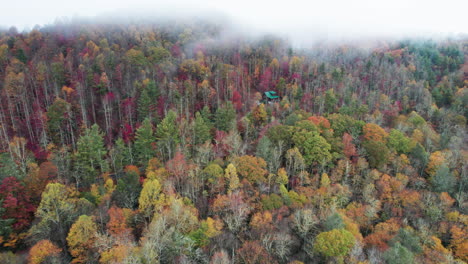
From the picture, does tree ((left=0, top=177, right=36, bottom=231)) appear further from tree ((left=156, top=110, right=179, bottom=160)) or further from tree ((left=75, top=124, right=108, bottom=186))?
tree ((left=156, top=110, right=179, bottom=160))

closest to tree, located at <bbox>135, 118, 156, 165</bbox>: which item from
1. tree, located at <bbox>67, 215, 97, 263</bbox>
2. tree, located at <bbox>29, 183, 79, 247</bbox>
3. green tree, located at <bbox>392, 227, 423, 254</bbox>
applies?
tree, located at <bbox>29, 183, 79, 247</bbox>

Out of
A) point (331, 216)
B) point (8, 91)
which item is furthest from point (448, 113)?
point (8, 91)

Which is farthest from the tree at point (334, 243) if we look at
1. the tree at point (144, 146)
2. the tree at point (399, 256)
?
the tree at point (144, 146)

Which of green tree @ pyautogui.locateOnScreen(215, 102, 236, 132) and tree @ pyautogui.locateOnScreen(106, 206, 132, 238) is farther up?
green tree @ pyautogui.locateOnScreen(215, 102, 236, 132)

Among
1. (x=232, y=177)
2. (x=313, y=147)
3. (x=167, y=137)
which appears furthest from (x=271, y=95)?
(x=232, y=177)

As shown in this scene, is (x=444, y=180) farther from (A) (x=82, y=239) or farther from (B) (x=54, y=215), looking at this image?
(B) (x=54, y=215)

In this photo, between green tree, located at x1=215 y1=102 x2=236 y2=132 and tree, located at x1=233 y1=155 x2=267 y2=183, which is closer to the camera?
tree, located at x1=233 y1=155 x2=267 y2=183

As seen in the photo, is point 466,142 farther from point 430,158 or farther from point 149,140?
point 149,140

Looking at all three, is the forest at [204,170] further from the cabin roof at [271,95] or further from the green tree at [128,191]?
the cabin roof at [271,95]
